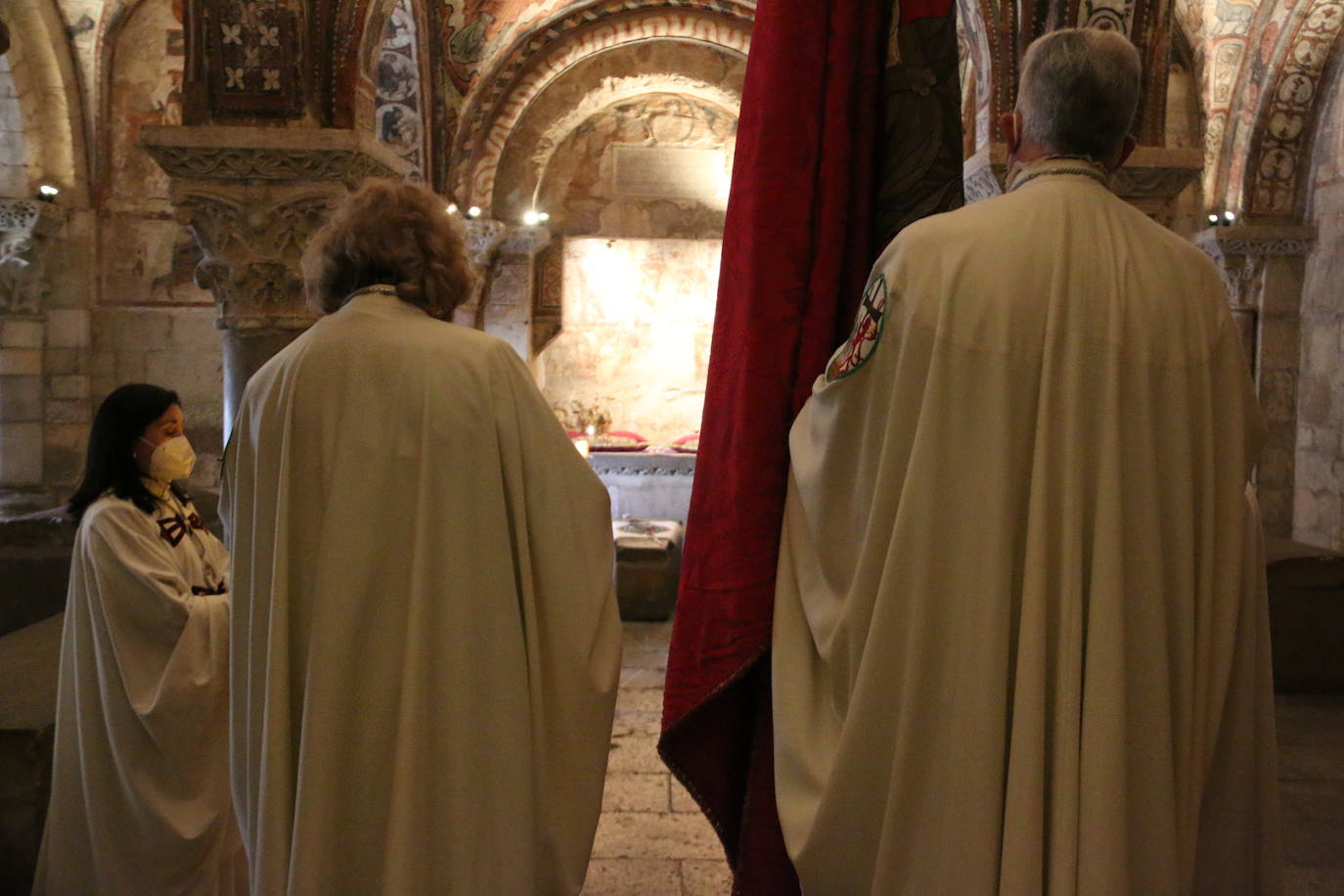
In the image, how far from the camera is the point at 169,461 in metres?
2.91

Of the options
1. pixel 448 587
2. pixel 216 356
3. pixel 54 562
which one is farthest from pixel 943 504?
pixel 216 356

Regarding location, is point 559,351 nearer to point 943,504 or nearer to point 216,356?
point 216,356

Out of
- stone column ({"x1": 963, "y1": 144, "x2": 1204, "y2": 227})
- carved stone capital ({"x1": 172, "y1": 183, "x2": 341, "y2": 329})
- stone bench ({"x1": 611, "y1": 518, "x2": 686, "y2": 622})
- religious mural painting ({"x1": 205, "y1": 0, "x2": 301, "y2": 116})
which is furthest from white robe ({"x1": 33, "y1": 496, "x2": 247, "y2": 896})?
stone bench ({"x1": 611, "y1": 518, "x2": 686, "y2": 622})

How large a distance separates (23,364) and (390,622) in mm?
9177

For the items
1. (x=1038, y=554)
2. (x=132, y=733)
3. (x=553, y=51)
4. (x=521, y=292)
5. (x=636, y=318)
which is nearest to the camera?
(x=1038, y=554)

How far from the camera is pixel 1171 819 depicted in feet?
4.44

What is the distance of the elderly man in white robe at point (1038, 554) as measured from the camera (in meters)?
1.34

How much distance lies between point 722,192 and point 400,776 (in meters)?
10.4

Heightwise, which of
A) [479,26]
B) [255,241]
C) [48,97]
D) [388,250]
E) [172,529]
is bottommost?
[172,529]

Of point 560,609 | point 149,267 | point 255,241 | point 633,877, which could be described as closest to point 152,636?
point 560,609

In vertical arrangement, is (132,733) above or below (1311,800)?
above

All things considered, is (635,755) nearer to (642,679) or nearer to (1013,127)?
(642,679)

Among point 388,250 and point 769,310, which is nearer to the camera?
point 769,310

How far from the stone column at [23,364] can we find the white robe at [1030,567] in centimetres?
988
